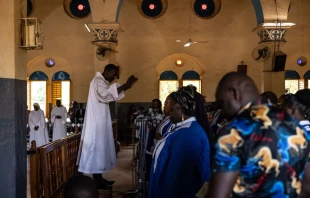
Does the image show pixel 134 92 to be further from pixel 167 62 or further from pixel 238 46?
pixel 238 46

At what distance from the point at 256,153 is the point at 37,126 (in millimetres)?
11328

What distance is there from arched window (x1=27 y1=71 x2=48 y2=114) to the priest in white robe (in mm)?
3866

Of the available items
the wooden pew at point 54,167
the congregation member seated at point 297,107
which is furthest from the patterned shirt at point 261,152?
the wooden pew at point 54,167

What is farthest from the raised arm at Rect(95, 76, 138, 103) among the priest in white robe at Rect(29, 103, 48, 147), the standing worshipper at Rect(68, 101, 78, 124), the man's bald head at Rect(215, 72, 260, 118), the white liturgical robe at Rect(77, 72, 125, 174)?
the standing worshipper at Rect(68, 101, 78, 124)

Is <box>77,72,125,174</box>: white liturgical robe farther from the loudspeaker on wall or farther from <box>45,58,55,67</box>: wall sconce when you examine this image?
<box>45,58,55,67</box>: wall sconce

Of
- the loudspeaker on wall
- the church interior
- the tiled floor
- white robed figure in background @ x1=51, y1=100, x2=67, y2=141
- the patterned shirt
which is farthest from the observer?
the church interior

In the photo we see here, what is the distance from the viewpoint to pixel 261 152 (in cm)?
180

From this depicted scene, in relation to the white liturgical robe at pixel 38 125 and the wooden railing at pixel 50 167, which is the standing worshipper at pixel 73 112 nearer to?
the white liturgical robe at pixel 38 125

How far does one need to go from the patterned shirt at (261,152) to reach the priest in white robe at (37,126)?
36.9 ft

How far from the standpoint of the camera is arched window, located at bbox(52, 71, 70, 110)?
16.1m

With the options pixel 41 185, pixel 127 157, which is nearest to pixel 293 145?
pixel 41 185

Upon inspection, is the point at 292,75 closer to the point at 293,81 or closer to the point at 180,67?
the point at 293,81

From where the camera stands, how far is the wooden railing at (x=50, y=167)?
4.37 metres

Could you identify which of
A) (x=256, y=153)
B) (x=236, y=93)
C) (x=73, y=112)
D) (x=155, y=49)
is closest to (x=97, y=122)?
(x=236, y=93)
